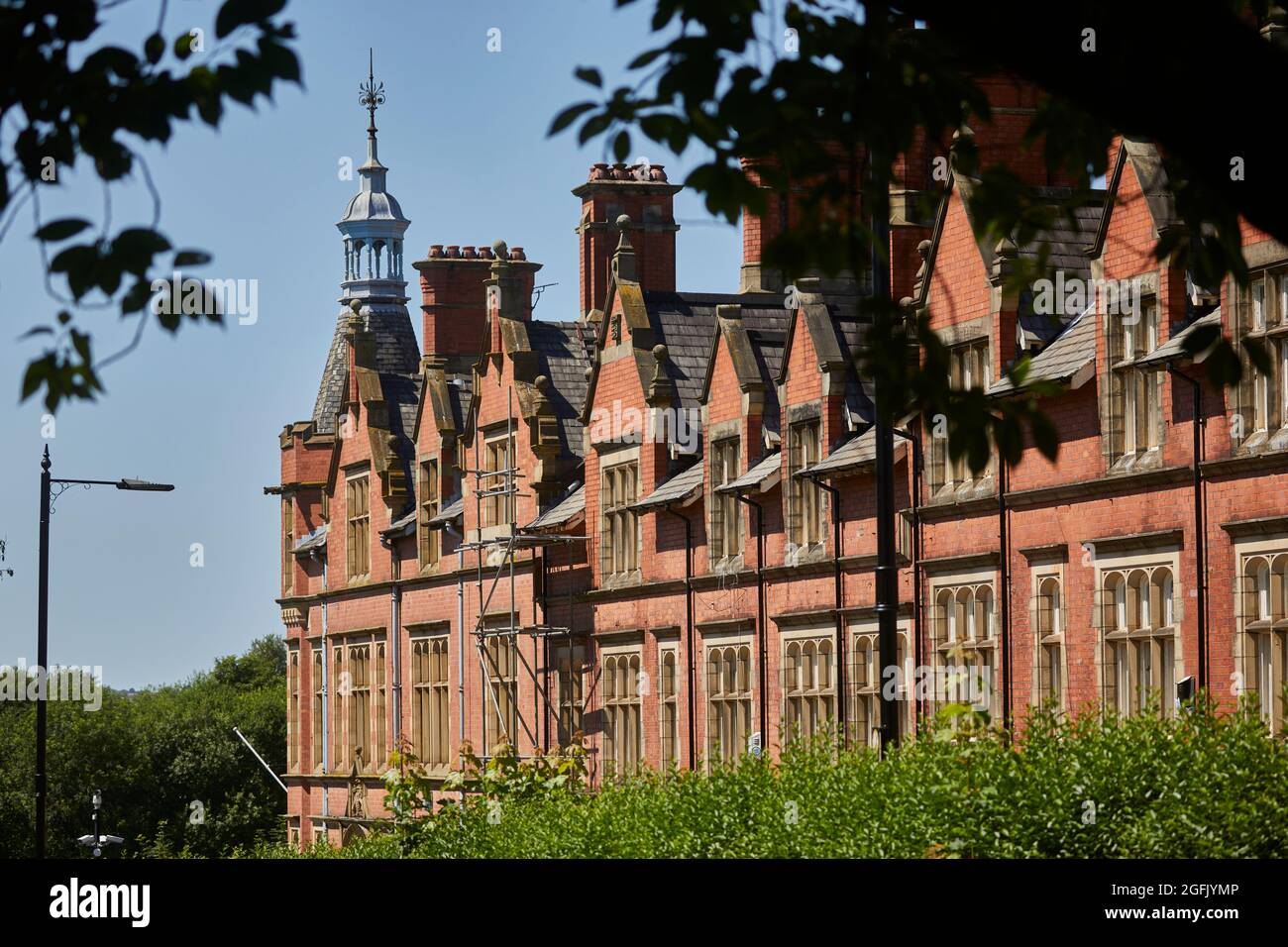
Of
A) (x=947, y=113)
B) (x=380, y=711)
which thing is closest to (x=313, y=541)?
(x=380, y=711)

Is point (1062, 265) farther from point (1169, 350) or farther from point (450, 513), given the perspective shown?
point (450, 513)

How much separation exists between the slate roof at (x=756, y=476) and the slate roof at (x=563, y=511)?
670 cm

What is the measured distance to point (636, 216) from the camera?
41.8 m

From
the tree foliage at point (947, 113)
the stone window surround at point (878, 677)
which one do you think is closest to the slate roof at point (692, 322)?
the stone window surround at point (878, 677)

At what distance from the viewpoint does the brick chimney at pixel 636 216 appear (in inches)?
1635

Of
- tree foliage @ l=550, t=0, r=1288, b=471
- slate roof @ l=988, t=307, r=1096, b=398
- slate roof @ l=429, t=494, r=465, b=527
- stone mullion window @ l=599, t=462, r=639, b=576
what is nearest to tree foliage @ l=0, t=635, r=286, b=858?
slate roof @ l=429, t=494, r=465, b=527

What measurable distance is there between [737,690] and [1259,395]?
1260 cm

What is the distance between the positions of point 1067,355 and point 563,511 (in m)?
15.8

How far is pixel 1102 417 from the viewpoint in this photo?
22.6 metres

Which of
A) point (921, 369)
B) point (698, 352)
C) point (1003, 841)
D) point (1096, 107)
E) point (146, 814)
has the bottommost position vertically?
point (146, 814)

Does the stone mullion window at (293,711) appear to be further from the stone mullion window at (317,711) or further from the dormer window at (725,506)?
the dormer window at (725,506)

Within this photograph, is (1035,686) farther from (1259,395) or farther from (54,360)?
(54,360)

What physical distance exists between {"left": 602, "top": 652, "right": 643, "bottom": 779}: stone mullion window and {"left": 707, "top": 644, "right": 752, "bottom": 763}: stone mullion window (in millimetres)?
2824

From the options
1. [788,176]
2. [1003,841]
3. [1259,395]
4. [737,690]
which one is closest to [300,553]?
[737,690]
